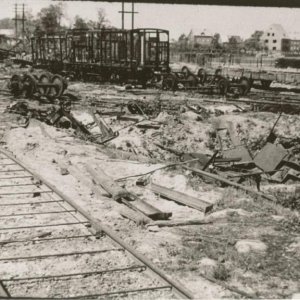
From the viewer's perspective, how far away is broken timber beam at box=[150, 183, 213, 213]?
7844 mm

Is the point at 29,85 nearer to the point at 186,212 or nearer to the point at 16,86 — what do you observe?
the point at 16,86

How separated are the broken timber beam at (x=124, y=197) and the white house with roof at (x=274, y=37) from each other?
106 meters

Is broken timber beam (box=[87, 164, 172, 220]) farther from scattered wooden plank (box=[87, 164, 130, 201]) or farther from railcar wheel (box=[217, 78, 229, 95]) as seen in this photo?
railcar wheel (box=[217, 78, 229, 95])

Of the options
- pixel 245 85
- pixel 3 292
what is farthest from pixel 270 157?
pixel 245 85

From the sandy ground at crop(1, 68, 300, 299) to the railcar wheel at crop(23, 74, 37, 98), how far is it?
670 cm

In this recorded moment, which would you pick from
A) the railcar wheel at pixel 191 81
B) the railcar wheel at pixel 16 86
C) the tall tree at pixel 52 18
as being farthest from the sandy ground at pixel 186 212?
the tall tree at pixel 52 18

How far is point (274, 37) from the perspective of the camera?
362 ft

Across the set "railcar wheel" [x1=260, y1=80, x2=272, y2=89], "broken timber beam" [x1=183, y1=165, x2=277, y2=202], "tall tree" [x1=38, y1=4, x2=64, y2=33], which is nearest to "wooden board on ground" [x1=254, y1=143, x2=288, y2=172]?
"broken timber beam" [x1=183, y1=165, x2=277, y2=202]

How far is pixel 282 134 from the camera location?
1563 centimetres

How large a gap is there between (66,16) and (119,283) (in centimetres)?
8754

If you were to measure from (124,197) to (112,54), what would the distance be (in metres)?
25.4

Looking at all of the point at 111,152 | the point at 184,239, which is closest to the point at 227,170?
the point at 111,152

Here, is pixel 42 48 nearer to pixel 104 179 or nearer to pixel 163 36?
pixel 163 36

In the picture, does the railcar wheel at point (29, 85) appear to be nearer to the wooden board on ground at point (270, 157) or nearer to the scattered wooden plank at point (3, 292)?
the wooden board on ground at point (270, 157)
